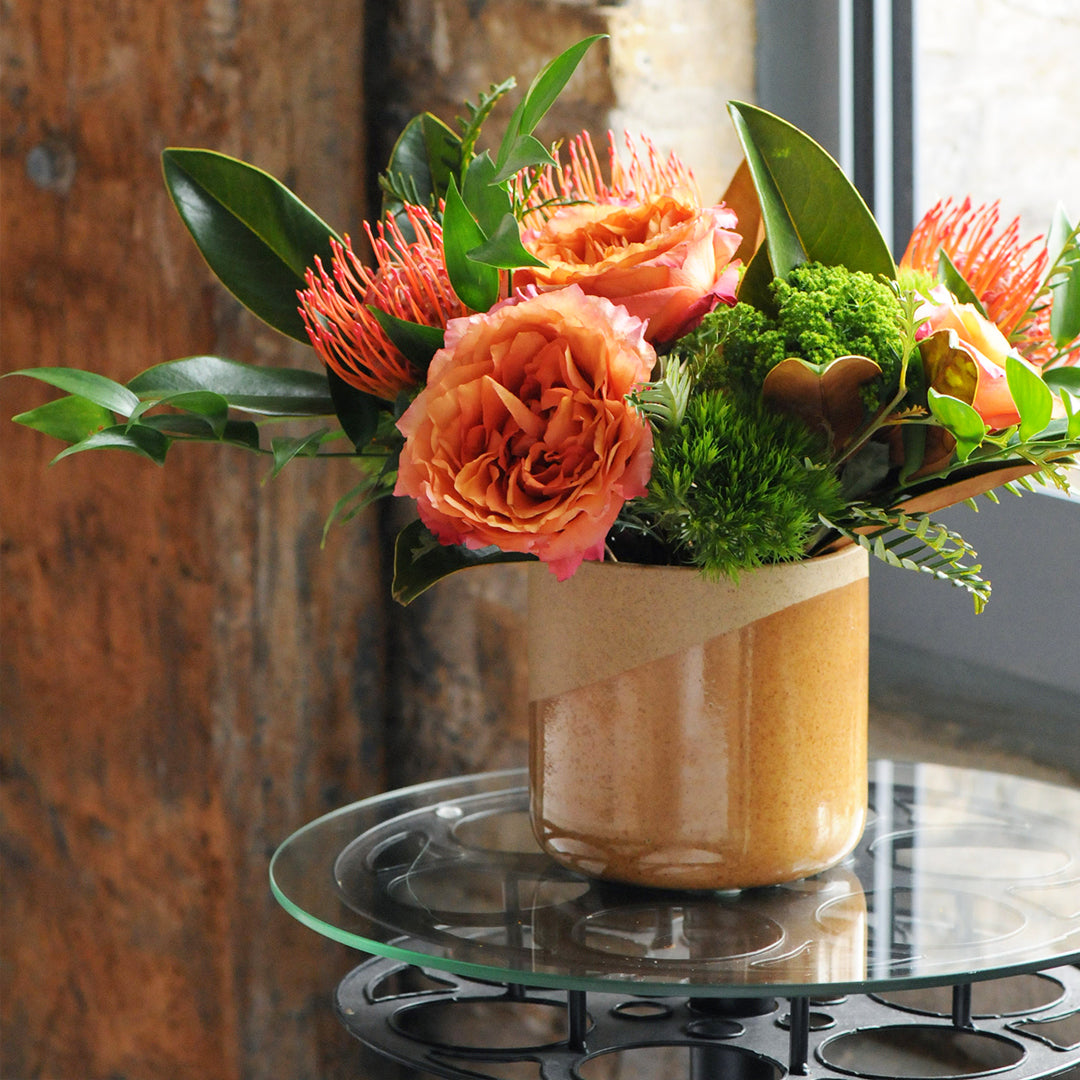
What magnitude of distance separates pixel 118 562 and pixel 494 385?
87 cm

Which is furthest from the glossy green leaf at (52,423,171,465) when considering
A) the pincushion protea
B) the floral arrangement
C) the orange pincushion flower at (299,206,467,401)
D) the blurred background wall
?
the blurred background wall

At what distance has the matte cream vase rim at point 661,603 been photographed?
717 mm

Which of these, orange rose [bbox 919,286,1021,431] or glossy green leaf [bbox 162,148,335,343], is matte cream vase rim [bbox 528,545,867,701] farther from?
glossy green leaf [bbox 162,148,335,343]

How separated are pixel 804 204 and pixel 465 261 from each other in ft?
0.64

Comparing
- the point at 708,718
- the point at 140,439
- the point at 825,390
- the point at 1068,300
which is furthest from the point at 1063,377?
the point at 140,439

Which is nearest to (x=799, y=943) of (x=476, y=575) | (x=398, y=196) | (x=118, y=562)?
(x=398, y=196)

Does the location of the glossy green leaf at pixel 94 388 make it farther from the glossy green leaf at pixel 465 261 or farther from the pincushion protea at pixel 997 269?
the pincushion protea at pixel 997 269

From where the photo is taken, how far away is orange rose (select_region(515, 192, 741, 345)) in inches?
27.0

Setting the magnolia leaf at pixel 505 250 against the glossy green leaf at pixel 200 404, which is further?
the glossy green leaf at pixel 200 404

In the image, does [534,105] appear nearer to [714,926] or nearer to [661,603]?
[661,603]

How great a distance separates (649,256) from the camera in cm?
68

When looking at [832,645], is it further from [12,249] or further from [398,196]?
[12,249]

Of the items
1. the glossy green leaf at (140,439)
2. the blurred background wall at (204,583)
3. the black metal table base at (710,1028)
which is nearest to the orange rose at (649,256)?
the glossy green leaf at (140,439)

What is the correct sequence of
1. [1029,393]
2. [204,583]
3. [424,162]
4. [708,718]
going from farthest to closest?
[204,583] → [424,162] → [708,718] → [1029,393]
